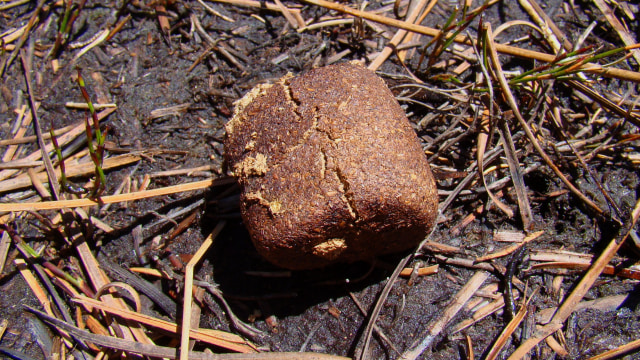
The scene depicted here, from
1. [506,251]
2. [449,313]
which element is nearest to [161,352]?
[449,313]

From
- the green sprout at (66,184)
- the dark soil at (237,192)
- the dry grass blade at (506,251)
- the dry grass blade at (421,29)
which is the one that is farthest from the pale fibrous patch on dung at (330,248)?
the green sprout at (66,184)

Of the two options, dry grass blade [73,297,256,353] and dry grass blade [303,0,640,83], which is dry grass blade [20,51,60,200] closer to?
dry grass blade [73,297,256,353]

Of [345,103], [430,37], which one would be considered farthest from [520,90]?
[345,103]

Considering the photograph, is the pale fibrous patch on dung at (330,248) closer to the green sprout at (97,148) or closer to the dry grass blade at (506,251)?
the dry grass blade at (506,251)

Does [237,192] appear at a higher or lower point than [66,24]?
lower

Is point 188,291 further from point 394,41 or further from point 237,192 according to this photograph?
point 394,41

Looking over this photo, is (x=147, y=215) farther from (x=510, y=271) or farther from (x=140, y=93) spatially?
(x=510, y=271)
